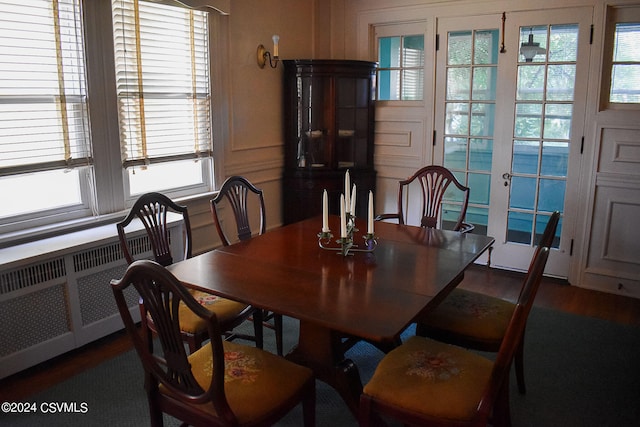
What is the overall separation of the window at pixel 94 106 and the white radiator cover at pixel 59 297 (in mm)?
254

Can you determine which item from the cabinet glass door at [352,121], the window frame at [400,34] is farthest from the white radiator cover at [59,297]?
the window frame at [400,34]

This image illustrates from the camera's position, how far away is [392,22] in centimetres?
477

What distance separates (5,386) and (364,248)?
75.9 inches

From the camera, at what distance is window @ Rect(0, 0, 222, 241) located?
290 cm

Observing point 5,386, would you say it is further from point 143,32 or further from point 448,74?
point 448,74

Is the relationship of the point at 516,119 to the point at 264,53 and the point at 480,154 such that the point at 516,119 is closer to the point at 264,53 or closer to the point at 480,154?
the point at 480,154

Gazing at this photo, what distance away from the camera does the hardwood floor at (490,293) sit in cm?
278

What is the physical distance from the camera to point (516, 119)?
433 cm

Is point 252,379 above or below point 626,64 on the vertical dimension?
below

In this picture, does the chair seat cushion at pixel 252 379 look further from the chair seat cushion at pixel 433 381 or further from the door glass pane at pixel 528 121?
the door glass pane at pixel 528 121

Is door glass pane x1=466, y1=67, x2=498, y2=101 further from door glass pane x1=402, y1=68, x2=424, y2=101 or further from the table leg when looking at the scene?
the table leg

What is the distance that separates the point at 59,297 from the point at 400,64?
11.0ft

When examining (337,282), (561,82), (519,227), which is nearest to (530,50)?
(561,82)

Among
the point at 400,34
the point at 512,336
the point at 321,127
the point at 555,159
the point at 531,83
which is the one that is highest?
the point at 400,34
